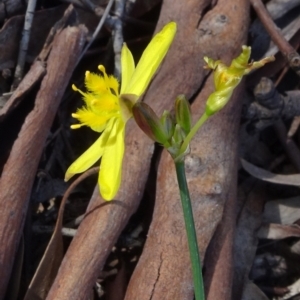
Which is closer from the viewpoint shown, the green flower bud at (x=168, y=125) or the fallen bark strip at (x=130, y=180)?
the green flower bud at (x=168, y=125)

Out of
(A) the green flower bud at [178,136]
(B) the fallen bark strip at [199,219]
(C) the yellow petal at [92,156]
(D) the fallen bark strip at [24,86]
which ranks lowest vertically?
(B) the fallen bark strip at [199,219]

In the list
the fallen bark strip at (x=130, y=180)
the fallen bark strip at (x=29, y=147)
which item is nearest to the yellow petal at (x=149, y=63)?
the fallen bark strip at (x=130, y=180)

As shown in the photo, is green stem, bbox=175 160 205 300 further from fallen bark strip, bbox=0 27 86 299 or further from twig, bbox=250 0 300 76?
twig, bbox=250 0 300 76

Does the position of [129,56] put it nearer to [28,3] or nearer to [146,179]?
[146,179]

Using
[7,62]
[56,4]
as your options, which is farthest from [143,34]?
[7,62]

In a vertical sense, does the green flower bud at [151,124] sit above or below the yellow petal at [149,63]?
below

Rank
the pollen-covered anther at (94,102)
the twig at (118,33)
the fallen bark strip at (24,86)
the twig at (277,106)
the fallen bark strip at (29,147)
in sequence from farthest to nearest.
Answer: the twig at (118,33) → the twig at (277,106) → the fallen bark strip at (24,86) → the fallen bark strip at (29,147) → the pollen-covered anther at (94,102)

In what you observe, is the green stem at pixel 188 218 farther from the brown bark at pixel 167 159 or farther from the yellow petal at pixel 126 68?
the brown bark at pixel 167 159

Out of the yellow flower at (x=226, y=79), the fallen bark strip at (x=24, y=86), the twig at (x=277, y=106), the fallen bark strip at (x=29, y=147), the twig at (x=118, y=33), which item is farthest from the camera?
the twig at (x=118, y=33)
